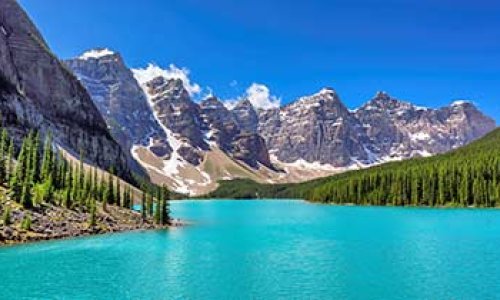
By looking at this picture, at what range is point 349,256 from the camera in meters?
71.0

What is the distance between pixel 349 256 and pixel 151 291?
30590mm

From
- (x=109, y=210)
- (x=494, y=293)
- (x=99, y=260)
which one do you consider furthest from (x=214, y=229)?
(x=494, y=293)

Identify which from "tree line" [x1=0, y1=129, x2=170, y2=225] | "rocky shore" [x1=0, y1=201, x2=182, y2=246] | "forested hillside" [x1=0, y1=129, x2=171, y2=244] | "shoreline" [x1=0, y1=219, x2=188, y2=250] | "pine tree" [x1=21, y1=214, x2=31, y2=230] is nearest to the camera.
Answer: "shoreline" [x1=0, y1=219, x2=188, y2=250]

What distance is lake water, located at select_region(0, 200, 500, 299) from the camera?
4934 centimetres

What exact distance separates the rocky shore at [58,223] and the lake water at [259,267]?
170 inches

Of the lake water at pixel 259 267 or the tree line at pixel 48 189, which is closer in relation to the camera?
the lake water at pixel 259 267

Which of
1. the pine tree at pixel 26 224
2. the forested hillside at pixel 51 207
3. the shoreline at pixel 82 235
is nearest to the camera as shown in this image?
the shoreline at pixel 82 235

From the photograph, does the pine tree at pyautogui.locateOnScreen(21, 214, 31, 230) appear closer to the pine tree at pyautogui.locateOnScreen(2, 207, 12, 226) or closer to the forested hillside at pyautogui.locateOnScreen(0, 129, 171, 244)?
the forested hillside at pyautogui.locateOnScreen(0, 129, 171, 244)

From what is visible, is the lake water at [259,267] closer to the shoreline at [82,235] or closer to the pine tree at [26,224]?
the shoreline at [82,235]

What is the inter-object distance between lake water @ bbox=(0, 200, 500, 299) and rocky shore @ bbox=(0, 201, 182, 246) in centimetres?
432

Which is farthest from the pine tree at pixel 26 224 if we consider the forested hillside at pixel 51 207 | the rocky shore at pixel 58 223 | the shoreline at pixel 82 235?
the shoreline at pixel 82 235

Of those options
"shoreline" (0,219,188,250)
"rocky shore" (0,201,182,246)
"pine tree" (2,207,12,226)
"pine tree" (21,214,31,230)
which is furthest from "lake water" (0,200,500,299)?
"pine tree" (2,207,12,226)

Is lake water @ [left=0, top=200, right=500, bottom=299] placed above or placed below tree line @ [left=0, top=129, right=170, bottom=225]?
below

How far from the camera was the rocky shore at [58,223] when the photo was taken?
84.4 meters
